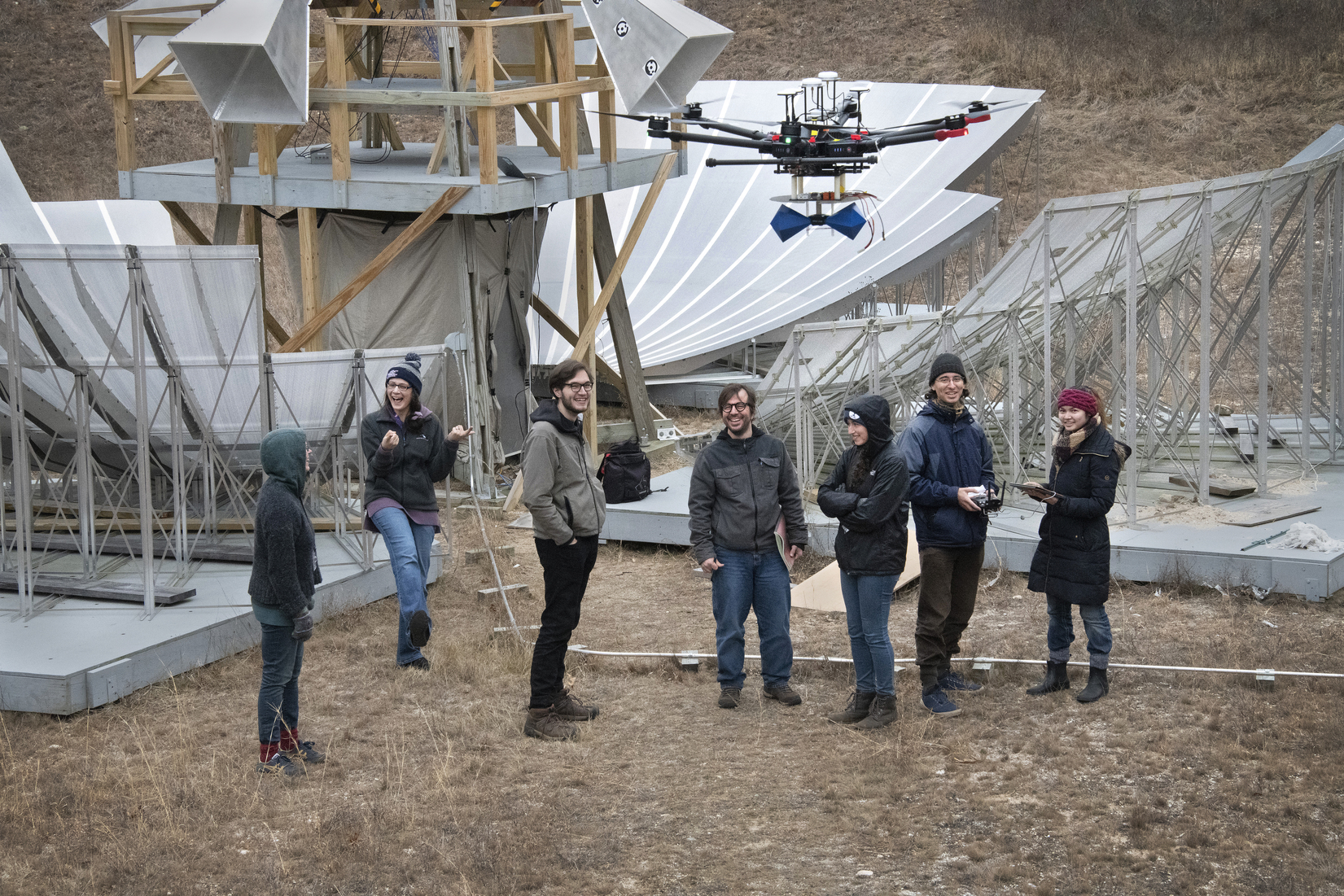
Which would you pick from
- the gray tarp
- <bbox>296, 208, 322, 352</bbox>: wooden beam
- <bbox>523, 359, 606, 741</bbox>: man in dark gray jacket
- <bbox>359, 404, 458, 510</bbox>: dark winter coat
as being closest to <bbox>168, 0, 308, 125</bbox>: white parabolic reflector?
<bbox>296, 208, 322, 352</bbox>: wooden beam

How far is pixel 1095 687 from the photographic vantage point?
295 inches

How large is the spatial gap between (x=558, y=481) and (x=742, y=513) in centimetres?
97

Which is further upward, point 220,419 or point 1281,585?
point 220,419

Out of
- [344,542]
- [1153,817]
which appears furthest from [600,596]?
[1153,817]

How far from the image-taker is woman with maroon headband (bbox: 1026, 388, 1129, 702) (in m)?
7.25

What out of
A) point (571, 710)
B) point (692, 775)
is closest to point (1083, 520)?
point (692, 775)

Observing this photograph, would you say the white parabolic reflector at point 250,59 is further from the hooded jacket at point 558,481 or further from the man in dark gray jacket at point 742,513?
the man in dark gray jacket at point 742,513

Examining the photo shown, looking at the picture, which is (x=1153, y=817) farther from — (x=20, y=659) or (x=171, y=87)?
(x=171, y=87)

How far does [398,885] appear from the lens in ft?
18.8

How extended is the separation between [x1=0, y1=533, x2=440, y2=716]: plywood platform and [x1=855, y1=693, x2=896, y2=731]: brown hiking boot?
10.1 ft

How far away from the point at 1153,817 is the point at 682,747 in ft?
7.49

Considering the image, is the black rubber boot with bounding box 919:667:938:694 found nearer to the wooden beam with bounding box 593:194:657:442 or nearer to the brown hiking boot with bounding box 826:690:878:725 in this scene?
the brown hiking boot with bounding box 826:690:878:725

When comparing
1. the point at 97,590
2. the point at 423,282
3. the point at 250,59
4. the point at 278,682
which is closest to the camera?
the point at 278,682

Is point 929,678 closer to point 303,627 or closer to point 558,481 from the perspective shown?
point 558,481
